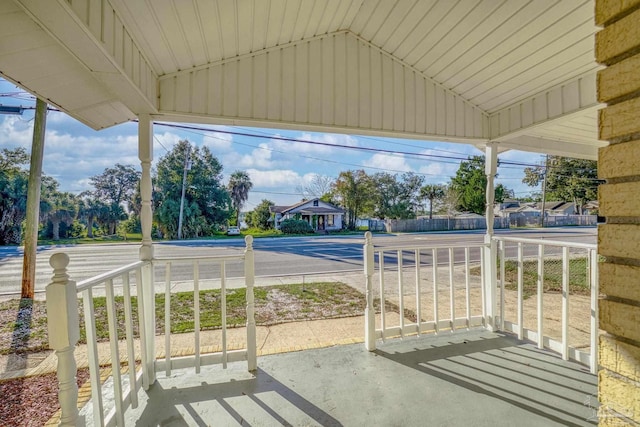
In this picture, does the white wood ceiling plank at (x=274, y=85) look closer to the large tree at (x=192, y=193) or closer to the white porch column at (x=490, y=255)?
the white porch column at (x=490, y=255)

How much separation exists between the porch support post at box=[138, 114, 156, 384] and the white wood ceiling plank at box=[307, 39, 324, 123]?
1.22 meters

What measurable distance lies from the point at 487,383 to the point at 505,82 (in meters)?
2.34

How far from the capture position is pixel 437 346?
8.30ft

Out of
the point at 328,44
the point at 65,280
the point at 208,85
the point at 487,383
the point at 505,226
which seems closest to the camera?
the point at 65,280

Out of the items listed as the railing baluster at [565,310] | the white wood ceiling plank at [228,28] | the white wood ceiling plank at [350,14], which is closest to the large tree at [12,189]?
the white wood ceiling plank at [228,28]

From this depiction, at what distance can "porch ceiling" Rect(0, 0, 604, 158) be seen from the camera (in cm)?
149

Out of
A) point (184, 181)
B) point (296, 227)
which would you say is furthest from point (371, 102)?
point (296, 227)

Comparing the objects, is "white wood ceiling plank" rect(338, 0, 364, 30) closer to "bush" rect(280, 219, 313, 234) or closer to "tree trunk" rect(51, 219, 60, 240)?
"tree trunk" rect(51, 219, 60, 240)

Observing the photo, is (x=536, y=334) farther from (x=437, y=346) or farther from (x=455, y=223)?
(x=455, y=223)

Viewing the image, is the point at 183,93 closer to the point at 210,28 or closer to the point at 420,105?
the point at 210,28

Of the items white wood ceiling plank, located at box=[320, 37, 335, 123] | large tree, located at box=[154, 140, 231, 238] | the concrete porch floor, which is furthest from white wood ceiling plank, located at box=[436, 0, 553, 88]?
large tree, located at box=[154, 140, 231, 238]

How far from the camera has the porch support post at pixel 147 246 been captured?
6.50ft

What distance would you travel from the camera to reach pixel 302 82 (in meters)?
2.41

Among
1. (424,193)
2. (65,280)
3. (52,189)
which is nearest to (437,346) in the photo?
(65,280)
